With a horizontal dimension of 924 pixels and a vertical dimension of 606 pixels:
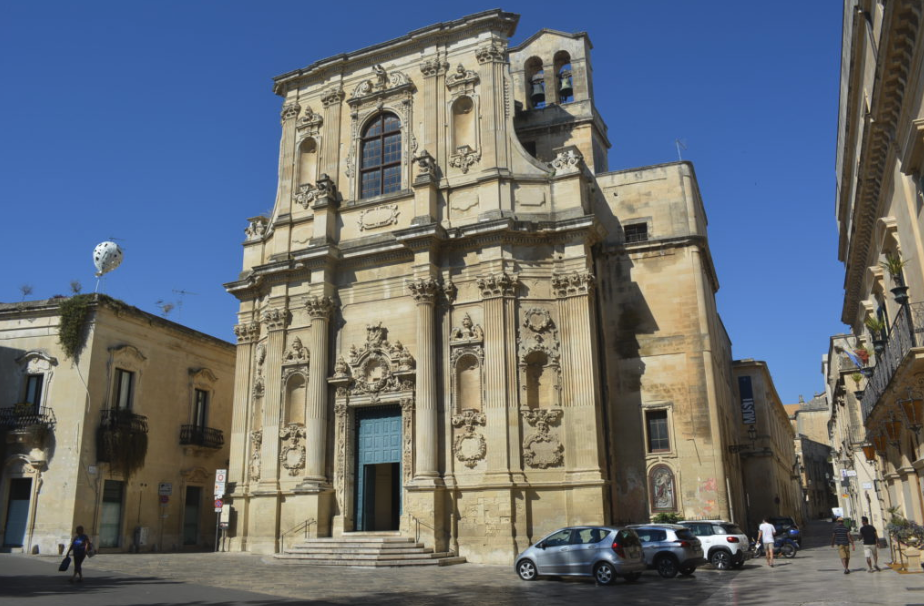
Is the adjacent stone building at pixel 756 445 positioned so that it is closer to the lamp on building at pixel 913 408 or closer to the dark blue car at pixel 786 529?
the dark blue car at pixel 786 529

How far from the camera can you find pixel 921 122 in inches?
433

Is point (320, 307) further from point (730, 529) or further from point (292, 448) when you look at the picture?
point (730, 529)

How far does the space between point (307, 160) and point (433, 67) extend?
5886 mm

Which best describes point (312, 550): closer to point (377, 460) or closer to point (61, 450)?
point (377, 460)

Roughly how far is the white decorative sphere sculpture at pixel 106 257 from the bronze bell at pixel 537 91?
1750 cm

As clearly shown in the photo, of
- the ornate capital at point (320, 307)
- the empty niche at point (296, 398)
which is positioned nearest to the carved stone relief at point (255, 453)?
the empty niche at point (296, 398)

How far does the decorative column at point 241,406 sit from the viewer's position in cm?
2580

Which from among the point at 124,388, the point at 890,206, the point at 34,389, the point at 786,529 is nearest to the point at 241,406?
the point at 124,388

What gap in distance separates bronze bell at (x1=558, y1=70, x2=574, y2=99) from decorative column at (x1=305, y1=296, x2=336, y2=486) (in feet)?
41.5

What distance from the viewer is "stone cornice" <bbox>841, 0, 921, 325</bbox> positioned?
36.1 ft

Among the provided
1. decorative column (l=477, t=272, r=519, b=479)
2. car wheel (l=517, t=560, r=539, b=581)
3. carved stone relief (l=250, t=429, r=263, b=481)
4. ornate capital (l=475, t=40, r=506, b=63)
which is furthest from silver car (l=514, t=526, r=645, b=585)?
ornate capital (l=475, t=40, r=506, b=63)

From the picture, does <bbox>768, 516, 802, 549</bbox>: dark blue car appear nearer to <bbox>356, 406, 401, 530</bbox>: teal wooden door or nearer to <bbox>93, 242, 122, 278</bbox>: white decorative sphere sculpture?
<bbox>356, 406, 401, 530</bbox>: teal wooden door

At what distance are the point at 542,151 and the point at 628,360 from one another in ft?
29.5

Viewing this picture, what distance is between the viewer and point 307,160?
28234mm
